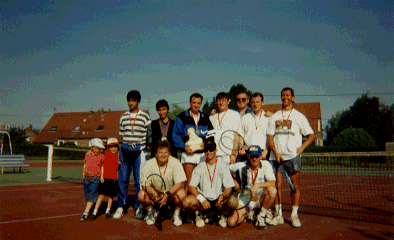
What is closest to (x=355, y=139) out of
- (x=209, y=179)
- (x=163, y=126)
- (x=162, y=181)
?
(x=163, y=126)

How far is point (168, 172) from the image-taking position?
545cm

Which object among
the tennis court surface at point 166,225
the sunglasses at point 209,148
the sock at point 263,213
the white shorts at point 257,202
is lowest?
the tennis court surface at point 166,225

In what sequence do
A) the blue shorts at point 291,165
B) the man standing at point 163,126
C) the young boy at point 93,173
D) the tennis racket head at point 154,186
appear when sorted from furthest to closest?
the man standing at point 163,126 → the young boy at point 93,173 → the blue shorts at point 291,165 → the tennis racket head at point 154,186

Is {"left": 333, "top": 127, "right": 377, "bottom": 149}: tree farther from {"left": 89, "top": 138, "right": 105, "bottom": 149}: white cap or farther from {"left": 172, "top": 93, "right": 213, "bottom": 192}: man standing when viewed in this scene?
{"left": 89, "top": 138, "right": 105, "bottom": 149}: white cap

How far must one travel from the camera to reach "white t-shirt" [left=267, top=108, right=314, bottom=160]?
532 cm

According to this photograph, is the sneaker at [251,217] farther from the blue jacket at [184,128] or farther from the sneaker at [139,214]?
the sneaker at [139,214]

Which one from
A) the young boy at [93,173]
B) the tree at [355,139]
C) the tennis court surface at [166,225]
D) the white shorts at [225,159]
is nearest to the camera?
the tennis court surface at [166,225]

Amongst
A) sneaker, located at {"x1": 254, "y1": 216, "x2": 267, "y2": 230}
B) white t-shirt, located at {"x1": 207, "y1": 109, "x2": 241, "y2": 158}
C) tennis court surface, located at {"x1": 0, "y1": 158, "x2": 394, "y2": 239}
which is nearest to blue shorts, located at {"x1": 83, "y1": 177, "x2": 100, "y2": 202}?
tennis court surface, located at {"x1": 0, "y1": 158, "x2": 394, "y2": 239}

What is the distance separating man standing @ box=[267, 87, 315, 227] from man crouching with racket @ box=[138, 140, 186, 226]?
1.54 m

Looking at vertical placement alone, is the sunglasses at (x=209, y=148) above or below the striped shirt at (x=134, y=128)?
below

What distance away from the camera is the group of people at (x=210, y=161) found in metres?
5.25

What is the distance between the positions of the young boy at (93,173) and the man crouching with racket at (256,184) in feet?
8.02


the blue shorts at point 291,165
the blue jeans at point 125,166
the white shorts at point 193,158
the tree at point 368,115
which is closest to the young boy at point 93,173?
the blue jeans at point 125,166

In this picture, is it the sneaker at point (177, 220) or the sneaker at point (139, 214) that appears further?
the sneaker at point (139, 214)
